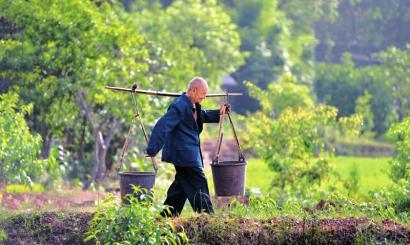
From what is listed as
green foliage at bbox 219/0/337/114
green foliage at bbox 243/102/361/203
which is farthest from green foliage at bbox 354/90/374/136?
green foliage at bbox 243/102/361/203

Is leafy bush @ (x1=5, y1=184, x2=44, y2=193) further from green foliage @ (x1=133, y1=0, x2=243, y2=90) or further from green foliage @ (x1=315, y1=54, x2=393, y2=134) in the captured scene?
green foliage @ (x1=315, y1=54, x2=393, y2=134)

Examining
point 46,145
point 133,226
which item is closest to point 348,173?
point 46,145

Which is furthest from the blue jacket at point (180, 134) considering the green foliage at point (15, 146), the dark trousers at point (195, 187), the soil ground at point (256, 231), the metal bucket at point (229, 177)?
the green foliage at point (15, 146)

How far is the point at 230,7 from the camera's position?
4222 cm

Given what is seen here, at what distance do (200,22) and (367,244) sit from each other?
18.8m

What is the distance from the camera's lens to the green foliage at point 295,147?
13734 millimetres

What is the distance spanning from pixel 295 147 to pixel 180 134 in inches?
219

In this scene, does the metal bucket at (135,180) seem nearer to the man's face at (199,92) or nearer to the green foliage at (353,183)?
the man's face at (199,92)

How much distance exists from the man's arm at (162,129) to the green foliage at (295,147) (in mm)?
5414

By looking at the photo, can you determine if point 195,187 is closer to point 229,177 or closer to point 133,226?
point 229,177

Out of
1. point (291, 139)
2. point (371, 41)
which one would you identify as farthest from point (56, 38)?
point (371, 41)

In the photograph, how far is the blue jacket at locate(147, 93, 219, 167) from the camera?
839cm

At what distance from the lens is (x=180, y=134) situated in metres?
8.54

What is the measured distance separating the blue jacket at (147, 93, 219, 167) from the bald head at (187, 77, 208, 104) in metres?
0.06
